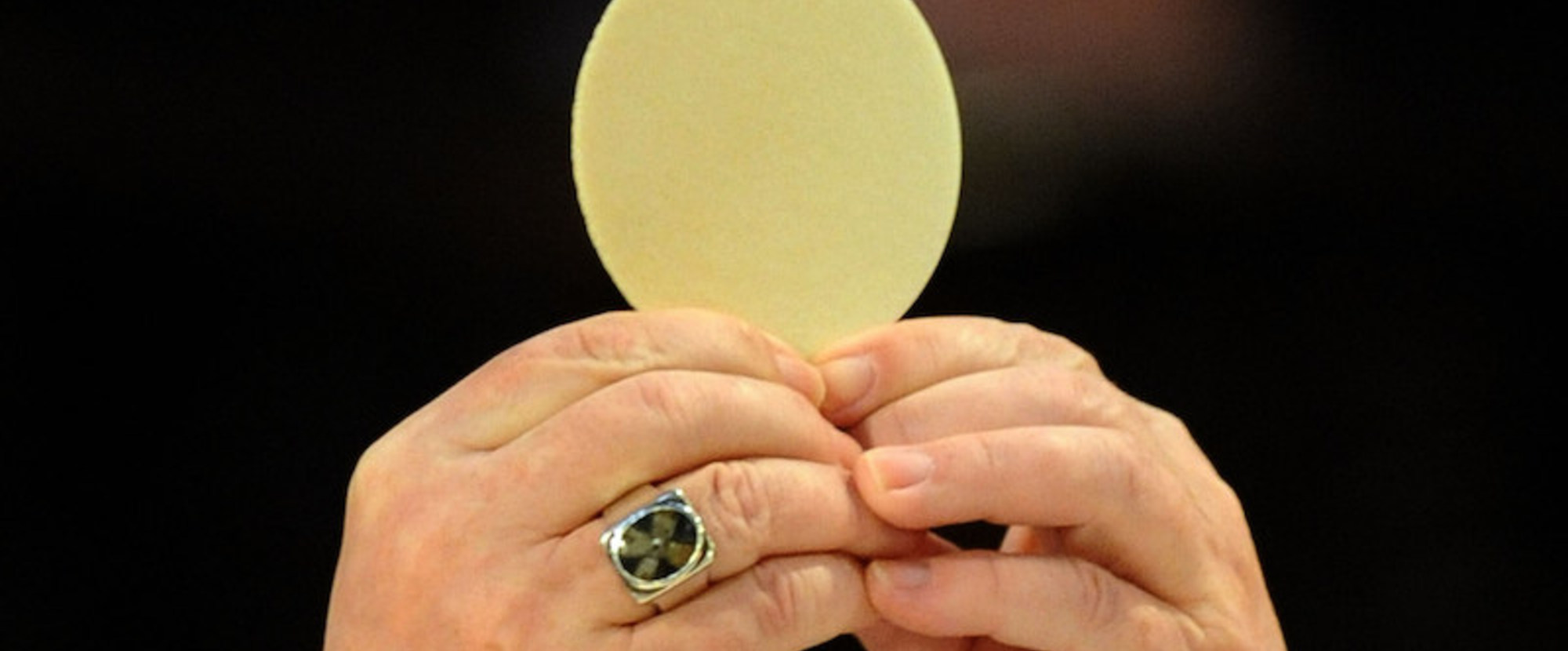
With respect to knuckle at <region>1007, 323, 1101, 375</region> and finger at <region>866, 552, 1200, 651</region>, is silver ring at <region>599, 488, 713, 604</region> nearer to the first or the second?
finger at <region>866, 552, 1200, 651</region>

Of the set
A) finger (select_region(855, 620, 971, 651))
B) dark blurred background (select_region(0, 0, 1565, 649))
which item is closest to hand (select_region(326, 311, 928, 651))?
finger (select_region(855, 620, 971, 651))

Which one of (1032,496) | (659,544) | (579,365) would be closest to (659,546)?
(659,544)

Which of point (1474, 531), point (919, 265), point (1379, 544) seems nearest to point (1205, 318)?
point (1379, 544)

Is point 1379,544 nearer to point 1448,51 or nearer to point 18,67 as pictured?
point 1448,51

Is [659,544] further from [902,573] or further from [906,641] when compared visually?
[906,641]

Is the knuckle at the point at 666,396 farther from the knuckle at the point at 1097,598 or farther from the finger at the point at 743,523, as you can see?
the knuckle at the point at 1097,598

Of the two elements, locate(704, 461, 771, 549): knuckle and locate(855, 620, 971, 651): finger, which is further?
locate(855, 620, 971, 651): finger

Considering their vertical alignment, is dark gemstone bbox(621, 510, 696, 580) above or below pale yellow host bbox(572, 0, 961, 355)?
below

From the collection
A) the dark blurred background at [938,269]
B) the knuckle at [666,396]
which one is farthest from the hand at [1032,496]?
the dark blurred background at [938,269]
